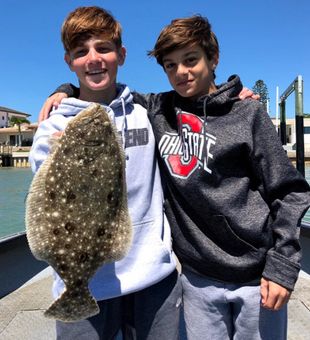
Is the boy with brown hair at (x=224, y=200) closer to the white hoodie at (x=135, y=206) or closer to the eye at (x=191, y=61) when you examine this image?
the eye at (x=191, y=61)

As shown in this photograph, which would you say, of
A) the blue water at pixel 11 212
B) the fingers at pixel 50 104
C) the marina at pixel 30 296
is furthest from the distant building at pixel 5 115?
the fingers at pixel 50 104

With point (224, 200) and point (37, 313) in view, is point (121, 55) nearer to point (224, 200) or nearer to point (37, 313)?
point (224, 200)

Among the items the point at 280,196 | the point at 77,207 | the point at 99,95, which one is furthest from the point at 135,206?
the point at 280,196

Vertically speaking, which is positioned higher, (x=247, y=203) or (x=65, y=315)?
(x=247, y=203)

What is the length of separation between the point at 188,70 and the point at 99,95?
0.55 m

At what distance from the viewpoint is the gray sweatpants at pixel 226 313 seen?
2270 millimetres

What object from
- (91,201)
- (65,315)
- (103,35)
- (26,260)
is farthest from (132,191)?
(26,260)

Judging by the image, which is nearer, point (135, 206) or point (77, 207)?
point (77, 207)

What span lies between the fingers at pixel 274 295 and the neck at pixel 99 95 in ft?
4.57

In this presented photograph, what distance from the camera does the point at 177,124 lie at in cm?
250

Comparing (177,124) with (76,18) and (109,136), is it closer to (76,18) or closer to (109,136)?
(109,136)

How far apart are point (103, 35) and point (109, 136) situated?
679mm

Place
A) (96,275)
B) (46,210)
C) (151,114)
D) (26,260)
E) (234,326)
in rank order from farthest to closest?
(26,260) < (151,114) < (234,326) < (96,275) < (46,210)

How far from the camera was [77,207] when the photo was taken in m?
1.92
